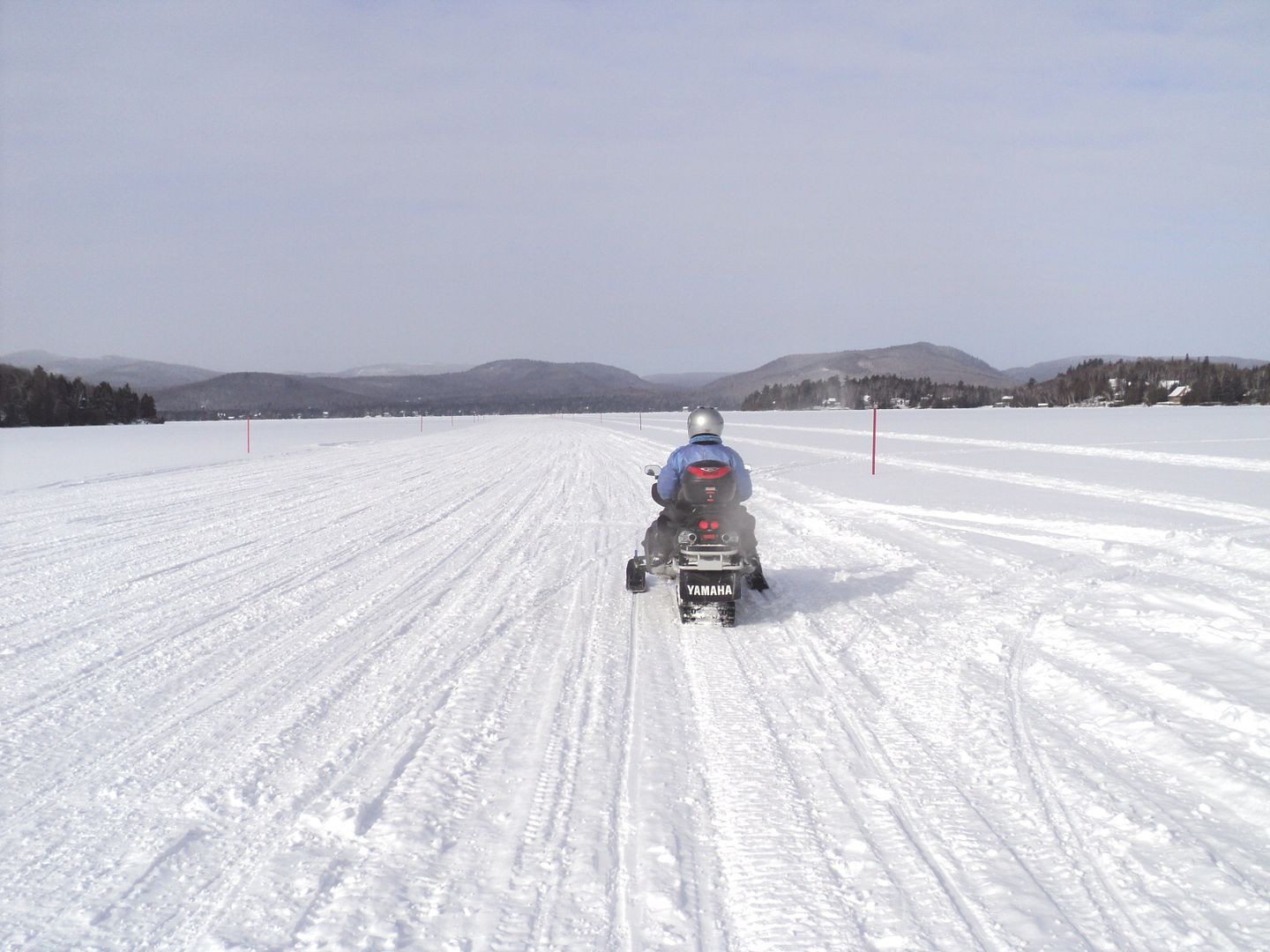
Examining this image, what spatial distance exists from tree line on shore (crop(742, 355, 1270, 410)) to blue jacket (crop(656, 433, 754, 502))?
94890 mm

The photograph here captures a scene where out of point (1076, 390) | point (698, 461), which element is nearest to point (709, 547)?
point (698, 461)

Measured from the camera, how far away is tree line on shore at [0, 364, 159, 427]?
255 ft

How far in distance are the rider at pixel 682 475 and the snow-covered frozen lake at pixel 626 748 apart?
58 cm

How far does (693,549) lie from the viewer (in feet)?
22.9

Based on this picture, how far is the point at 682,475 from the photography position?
7277mm

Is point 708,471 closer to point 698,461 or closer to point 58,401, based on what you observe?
point 698,461

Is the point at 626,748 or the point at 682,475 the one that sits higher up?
the point at 682,475

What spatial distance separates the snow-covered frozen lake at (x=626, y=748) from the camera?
124 inches

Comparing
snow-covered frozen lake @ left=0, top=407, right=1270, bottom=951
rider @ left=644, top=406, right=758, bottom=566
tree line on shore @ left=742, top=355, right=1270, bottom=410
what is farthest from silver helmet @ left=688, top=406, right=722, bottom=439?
tree line on shore @ left=742, top=355, right=1270, bottom=410

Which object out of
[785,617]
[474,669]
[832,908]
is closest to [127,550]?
[474,669]

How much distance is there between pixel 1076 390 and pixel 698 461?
13894 cm

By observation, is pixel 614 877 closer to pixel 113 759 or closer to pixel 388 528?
pixel 113 759

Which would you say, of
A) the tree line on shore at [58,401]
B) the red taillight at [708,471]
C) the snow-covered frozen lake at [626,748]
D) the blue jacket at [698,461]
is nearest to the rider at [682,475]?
the blue jacket at [698,461]

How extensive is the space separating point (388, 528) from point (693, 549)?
6.34m
